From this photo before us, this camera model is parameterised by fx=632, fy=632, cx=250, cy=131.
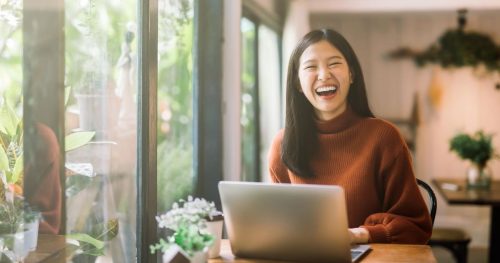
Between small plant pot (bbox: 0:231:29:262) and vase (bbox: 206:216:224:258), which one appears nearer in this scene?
small plant pot (bbox: 0:231:29:262)

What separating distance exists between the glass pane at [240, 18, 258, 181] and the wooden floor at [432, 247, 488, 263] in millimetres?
1687

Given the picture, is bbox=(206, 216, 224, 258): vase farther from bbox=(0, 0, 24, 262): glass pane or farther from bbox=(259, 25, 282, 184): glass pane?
bbox=(259, 25, 282, 184): glass pane

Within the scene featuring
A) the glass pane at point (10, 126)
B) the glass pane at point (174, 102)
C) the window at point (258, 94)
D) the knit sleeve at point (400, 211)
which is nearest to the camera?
the glass pane at point (10, 126)

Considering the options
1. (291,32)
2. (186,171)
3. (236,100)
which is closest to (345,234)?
(186,171)

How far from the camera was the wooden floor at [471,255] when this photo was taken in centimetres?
491

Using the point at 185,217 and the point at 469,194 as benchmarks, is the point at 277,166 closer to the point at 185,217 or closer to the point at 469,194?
the point at 185,217

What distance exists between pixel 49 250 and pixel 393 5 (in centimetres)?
414

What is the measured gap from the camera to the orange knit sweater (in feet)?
6.36

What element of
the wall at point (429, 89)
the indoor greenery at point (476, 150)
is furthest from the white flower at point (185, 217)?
the wall at point (429, 89)

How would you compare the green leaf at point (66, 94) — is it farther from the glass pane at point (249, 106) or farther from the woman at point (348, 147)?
the glass pane at point (249, 106)

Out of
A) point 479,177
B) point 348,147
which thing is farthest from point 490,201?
point 348,147

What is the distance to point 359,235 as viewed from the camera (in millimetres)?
1903

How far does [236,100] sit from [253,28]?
0.96 meters

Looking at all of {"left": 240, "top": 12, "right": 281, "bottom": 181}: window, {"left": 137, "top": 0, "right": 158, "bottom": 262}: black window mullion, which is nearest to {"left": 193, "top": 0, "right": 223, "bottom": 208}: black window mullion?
{"left": 240, "top": 12, "right": 281, "bottom": 181}: window
